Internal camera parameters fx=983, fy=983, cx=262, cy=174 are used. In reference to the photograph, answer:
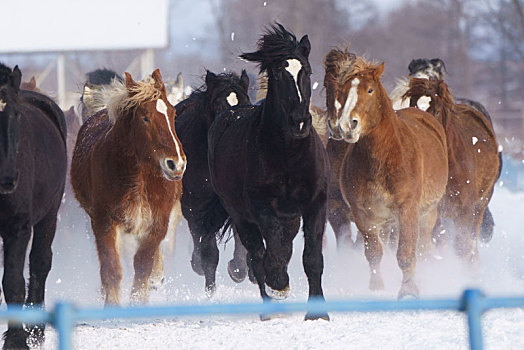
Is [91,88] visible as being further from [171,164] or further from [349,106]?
[171,164]

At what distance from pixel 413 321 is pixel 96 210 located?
8.54 feet

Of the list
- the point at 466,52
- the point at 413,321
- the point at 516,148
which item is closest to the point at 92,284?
the point at 413,321

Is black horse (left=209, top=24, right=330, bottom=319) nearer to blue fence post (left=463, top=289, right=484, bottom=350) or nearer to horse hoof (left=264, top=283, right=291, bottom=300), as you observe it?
horse hoof (left=264, top=283, right=291, bottom=300)

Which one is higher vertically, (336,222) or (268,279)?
(336,222)

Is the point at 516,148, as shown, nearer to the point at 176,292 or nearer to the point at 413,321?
the point at 176,292

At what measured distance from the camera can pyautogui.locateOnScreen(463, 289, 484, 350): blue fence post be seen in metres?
3.36

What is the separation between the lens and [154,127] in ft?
23.0

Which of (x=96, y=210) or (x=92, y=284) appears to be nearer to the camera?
(x=96, y=210)

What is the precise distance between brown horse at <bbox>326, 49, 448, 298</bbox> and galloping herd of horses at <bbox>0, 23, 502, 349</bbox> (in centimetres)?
1

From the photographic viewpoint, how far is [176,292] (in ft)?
29.3

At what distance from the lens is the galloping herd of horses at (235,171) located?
6262 mm

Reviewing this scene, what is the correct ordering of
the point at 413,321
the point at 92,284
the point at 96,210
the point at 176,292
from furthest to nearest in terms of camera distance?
the point at 92,284 → the point at 176,292 → the point at 96,210 → the point at 413,321

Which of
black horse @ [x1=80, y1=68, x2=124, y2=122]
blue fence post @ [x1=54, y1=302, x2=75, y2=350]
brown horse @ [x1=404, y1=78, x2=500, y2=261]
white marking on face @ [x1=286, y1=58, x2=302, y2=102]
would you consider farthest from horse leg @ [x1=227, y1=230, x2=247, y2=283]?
blue fence post @ [x1=54, y1=302, x2=75, y2=350]

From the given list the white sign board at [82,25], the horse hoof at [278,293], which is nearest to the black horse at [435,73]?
the horse hoof at [278,293]
